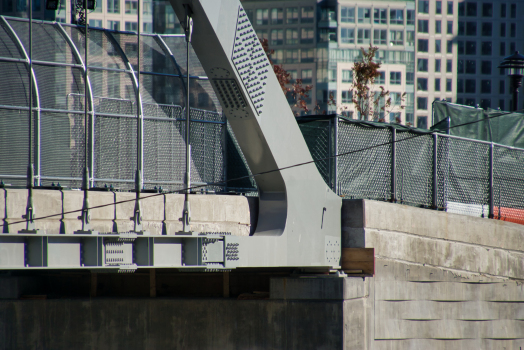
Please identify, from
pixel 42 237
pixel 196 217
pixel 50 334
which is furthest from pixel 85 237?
pixel 50 334

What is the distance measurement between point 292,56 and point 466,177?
352 feet

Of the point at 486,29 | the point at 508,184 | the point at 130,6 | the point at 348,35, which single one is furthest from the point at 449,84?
the point at 508,184

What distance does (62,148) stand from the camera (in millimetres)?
13125

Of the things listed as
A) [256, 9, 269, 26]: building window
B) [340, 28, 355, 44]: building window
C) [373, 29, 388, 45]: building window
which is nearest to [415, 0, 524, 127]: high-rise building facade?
[373, 29, 388, 45]: building window

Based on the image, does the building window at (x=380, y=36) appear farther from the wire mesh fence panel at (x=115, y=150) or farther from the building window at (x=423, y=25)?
the wire mesh fence panel at (x=115, y=150)

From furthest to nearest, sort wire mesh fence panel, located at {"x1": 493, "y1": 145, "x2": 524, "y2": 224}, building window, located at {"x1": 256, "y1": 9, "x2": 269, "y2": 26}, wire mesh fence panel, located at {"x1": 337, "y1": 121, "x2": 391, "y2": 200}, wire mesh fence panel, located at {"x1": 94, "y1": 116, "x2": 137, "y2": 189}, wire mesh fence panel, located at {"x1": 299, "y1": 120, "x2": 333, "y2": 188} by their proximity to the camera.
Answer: building window, located at {"x1": 256, "y1": 9, "x2": 269, "y2": 26} < wire mesh fence panel, located at {"x1": 493, "y1": 145, "x2": 524, "y2": 224} < wire mesh fence panel, located at {"x1": 337, "y1": 121, "x2": 391, "y2": 200} < wire mesh fence panel, located at {"x1": 299, "y1": 120, "x2": 333, "y2": 188} < wire mesh fence panel, located at {"x1": 94, "y1": 116, "x2": 137, "y2": 189}

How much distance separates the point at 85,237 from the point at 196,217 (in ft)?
8.17

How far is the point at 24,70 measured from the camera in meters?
13.0

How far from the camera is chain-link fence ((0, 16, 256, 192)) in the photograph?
12672 mm

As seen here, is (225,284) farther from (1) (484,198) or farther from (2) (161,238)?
(1) (484,198)

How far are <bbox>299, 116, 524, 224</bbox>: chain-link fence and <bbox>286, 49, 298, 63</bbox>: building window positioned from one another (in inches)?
4114

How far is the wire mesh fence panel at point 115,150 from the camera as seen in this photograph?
44.4ft

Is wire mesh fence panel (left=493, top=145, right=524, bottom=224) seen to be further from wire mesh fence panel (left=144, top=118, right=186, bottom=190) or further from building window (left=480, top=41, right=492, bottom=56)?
building window (left=480, top=41, right=492, bottom=56)

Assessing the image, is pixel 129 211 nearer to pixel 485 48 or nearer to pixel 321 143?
pixel 321 143
